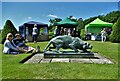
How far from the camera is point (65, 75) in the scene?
675 centimetres

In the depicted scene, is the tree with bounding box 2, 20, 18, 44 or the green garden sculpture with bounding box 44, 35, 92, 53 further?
the tree with bounding box 2, 20, 18, 44

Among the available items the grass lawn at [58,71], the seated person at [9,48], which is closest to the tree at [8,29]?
the seated person at [9,48]

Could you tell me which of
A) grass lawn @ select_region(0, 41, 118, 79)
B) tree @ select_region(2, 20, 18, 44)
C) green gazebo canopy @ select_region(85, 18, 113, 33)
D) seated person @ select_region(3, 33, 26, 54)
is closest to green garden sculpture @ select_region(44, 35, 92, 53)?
seated person @ select_region(3, 33, 26, 54)

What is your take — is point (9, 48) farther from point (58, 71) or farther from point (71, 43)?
point (58, 71)

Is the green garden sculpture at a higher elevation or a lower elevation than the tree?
lower

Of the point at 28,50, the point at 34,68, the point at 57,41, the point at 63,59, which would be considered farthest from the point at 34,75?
the point at 28,50

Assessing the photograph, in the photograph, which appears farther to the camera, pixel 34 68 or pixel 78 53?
pixel 78 53

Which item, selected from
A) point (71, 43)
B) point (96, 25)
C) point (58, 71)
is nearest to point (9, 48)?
point (71, 43)

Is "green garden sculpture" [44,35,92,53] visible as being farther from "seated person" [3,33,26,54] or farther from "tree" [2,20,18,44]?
"tree" [2,20,18,44]

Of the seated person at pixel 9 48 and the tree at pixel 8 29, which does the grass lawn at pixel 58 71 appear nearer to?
the seated person at pixel 9 48

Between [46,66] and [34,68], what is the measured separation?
18.4 inches

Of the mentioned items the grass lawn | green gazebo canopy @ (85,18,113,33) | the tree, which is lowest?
the grass lawn

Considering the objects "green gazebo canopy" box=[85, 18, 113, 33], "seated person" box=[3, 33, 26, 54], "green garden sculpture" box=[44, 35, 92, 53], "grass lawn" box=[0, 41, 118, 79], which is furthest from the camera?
"green gazebo canopy" box=[85, 18, 113, 33]

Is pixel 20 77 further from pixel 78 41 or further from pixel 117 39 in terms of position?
pixel 117 39
